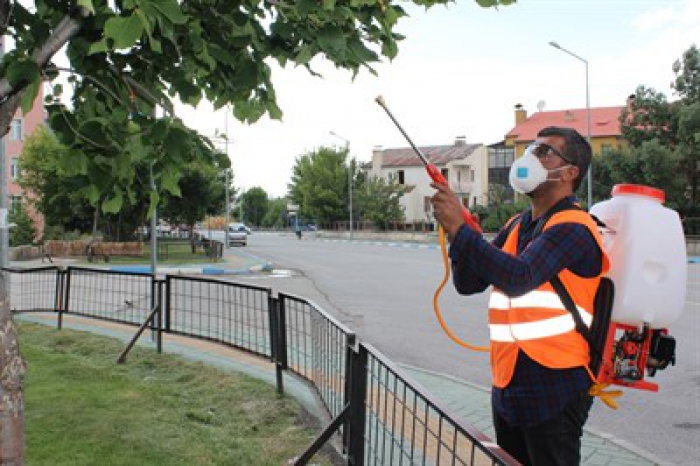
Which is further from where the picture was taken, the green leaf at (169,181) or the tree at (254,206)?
the tree at (254,206)

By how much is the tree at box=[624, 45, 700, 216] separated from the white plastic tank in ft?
111

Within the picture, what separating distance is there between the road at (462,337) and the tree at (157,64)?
3.76 metres

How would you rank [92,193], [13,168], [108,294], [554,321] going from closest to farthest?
1. [554,321]
2. [92,193]
3. [108,294]
4. [13,168]

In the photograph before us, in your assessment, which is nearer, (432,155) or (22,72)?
(22,72)

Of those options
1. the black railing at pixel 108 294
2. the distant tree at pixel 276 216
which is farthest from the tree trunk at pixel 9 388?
the distant tree at pixel 276 216

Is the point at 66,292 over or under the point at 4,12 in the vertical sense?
under

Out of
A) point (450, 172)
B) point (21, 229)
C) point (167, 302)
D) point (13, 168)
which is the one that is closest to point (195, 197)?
point (21, 229)

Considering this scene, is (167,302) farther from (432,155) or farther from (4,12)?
(432,155)

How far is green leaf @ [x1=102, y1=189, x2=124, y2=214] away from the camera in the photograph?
388cm

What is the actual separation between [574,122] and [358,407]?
6607 cm

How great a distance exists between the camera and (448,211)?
7.57ft

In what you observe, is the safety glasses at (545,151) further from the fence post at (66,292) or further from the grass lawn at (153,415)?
the fence post at (66,292)

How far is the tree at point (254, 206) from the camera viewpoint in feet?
407

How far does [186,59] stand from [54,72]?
2.03ft
